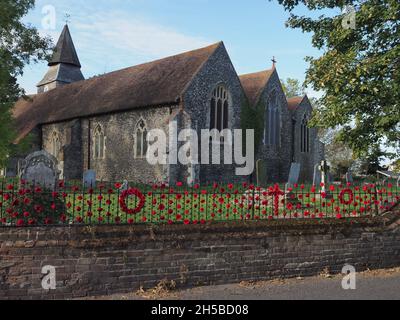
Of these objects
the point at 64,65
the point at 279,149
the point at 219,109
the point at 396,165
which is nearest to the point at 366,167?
the point at 279,149

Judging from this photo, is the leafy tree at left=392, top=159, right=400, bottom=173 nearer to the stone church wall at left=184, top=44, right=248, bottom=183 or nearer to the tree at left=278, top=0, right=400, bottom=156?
the tree at left=278, top=0, right=400, bottom=156

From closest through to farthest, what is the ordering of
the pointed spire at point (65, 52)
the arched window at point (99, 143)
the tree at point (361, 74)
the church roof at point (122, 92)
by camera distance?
the tree at point (361, 74) → the church roof at point (122, 92) → the arched window at point (99, 143) → the pointed spire at point (65, 52)

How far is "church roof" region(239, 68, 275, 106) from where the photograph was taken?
27.7m

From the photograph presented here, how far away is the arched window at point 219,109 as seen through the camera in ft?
78.7

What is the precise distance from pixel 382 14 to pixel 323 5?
1884mm

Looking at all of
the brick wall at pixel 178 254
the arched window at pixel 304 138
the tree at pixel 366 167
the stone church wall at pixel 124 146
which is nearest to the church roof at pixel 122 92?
the stone church wall at pixel 124 146

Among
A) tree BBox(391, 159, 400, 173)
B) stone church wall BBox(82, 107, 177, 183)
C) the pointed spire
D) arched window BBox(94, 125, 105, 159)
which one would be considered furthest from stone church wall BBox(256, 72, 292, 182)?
the pointed spire

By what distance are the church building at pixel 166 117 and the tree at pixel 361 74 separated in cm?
1221

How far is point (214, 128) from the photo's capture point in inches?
938

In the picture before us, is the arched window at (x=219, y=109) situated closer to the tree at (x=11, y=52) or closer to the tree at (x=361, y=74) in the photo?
the tree at (x=11, y=52)

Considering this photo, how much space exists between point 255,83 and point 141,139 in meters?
10.3

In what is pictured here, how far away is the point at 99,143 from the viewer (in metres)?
26.8

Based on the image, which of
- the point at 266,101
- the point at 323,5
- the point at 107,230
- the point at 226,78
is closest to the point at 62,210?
the point at 107,230

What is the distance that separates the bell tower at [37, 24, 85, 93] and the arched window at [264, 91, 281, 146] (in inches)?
971
